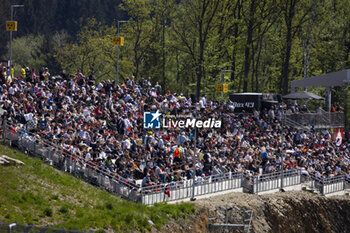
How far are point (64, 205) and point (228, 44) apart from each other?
4346 cm

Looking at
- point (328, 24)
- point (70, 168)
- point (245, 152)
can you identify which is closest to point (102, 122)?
point (70, 168)

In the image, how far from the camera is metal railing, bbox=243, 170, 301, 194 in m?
38.1

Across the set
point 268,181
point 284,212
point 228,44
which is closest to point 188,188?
point 268,181

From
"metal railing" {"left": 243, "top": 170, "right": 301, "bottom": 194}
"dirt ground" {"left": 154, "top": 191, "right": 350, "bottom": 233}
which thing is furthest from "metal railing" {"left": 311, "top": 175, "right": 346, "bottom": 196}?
"metal railing" {"left": 243, "top": 170, "right": 301, "bottom": 194}

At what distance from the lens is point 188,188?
33781mm

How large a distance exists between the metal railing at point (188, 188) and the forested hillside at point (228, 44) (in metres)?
24.8

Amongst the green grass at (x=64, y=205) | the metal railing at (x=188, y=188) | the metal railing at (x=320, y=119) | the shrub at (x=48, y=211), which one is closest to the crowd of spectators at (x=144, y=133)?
the metal railing at (x=188, y=188)

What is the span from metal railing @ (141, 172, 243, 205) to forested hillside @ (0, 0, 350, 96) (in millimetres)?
24752

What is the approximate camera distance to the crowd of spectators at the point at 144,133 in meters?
32.4

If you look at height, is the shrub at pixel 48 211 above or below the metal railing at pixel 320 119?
below

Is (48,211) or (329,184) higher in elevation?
(48,211)

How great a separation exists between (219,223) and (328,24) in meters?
44.4

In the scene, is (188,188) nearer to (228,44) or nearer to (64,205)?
(64,205)

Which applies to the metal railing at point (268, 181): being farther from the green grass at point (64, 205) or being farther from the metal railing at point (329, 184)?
the green grass at point (64, 205)
